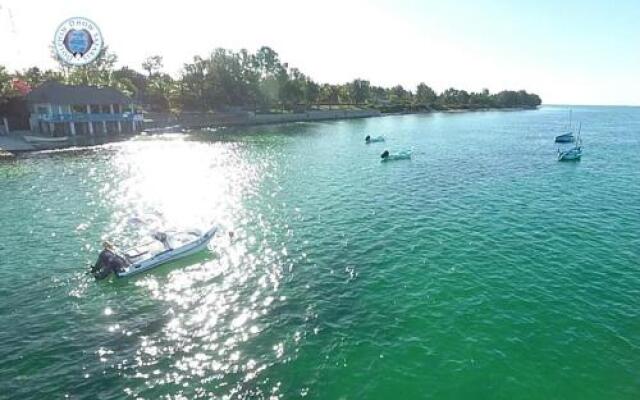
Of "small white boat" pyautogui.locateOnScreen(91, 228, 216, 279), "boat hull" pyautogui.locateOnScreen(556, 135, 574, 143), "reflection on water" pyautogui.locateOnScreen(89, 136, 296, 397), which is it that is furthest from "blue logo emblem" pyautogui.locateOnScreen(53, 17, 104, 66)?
"boat hull" pyautogui.locateOnScreen(556, 135, 574, 143)

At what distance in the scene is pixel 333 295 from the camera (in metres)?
24.2

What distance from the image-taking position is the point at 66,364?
727 inches

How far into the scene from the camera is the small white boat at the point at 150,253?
87.4ft

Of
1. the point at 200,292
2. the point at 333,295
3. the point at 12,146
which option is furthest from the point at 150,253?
the point at 12,146

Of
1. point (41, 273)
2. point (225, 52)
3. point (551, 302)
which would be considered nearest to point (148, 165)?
point (41, 273)

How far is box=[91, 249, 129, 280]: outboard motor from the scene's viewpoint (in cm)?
2653

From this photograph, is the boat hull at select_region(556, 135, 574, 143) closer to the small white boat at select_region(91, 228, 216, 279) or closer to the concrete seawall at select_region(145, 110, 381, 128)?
the small white boat at select_region(91, 228, 216, 279)

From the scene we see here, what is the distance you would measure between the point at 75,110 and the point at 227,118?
54211 mm

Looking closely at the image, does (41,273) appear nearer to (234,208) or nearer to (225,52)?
(234,208)

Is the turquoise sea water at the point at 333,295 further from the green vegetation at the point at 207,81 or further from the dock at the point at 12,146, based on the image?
the green vegetation at the point at 207,81

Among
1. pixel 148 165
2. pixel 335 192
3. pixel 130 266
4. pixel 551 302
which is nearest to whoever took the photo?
pixel 551 302

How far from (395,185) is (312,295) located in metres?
31.4

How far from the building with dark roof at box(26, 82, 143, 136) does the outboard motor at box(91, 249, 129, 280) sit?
255 ft

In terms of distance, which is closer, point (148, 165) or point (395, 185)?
point (395, 185)
